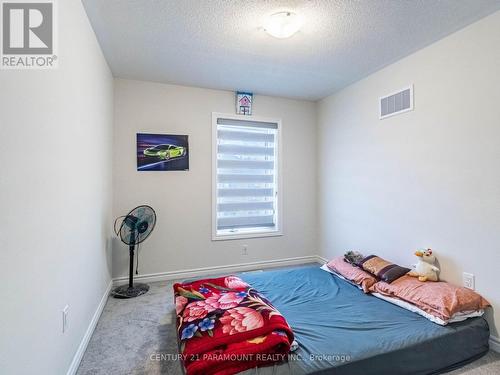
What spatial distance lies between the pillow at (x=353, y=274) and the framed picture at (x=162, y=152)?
7.52 feet

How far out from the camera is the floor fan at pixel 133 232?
2990 millimetres

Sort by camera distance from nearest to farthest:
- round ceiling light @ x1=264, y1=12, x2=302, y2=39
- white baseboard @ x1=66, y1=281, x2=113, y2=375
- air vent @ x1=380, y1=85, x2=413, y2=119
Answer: white baseboard @ x1=66, y1=281, x2=113, y2=375, round ceiling light @ x1=264, y1=12, x2=302, y2=39, air vent @ x1=380, y1=85, x2=413, y2=119

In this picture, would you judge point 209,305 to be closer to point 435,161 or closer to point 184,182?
point 184,182

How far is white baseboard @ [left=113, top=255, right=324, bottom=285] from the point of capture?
3438 millimetres

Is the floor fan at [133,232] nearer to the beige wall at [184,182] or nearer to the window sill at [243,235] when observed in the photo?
the beige wall at [184,182]

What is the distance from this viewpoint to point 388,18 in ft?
7.05

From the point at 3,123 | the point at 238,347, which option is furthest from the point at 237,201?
the point at 3,123

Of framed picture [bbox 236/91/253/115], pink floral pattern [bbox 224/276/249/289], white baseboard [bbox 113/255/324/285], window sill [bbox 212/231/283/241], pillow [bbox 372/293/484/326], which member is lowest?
white baseboard [bbox 113/255/324/285]

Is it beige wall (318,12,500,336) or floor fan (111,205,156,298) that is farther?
floor fan (111,205,156,298)

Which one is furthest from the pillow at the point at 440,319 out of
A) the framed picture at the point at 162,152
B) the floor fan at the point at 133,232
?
the framed picture at the point at 162,152

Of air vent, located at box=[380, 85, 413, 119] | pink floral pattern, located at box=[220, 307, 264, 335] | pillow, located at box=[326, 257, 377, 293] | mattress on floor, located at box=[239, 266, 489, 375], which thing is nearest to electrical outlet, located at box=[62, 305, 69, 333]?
pink floral pattern, located at box=[220, 307, 264, 335]

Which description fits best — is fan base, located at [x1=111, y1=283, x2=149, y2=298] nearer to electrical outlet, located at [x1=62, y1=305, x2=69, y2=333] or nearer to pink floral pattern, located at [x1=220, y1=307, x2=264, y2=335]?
electrical outlet, located at [x1=62, y1=305, x2=69, y2=333]

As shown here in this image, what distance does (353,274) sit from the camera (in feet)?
9.15

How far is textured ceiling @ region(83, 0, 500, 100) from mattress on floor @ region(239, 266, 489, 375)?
2393 mm
